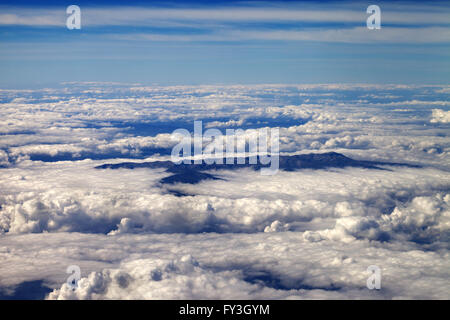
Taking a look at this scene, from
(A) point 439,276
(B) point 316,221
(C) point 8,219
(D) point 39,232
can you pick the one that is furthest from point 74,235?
(A) point 439,276

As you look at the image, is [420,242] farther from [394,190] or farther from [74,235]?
[74,235]

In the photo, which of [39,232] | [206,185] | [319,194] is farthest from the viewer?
[206,185]

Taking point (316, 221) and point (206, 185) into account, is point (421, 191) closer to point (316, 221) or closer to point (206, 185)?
point (316, 221)

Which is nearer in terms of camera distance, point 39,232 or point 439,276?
point 439,276
